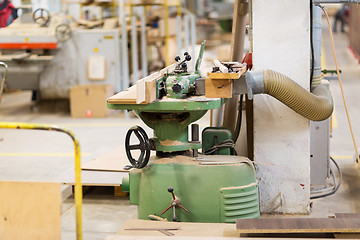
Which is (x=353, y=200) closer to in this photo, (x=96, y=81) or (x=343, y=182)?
(x=343, y=182)

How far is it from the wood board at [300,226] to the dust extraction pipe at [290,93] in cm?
99

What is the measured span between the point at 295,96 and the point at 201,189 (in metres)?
0.98

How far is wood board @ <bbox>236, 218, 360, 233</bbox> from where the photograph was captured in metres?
3.58

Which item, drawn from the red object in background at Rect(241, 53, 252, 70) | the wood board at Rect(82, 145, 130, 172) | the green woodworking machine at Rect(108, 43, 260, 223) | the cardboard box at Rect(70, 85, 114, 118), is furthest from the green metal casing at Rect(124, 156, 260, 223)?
the cardboard box at Rect(70, 85, 114, 118)

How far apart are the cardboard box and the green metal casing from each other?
5.56 m

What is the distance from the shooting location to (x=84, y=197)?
18.1 feet

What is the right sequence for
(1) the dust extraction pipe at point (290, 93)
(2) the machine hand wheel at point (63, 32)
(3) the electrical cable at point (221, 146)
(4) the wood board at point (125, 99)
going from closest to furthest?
(4) the wood board at point (125, 99) → (1) the dust extraction pipe at point (290, 93) → (3) the electrical cable at point (221, 146) → (2) the machine hand wheel at point (63, 32)

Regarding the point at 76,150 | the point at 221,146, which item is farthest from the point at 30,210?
the point at 221,146

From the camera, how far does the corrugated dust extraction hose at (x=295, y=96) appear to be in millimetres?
4297

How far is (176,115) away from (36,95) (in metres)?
7.15

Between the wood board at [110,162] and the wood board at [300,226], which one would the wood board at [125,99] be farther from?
Result: the wood board at [110,162]

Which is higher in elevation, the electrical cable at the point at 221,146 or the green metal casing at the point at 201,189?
the electrical cable at the point at 221,146

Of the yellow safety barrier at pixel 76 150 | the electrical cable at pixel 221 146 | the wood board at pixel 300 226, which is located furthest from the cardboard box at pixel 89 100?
the yellow safety barrier at pixel 76 150

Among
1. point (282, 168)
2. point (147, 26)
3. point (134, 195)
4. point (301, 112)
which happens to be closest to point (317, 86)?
point (301, 112)
